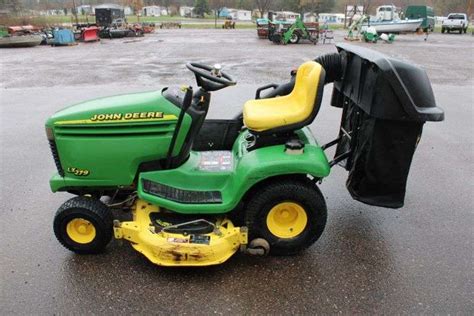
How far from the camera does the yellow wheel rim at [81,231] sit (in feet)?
9.73

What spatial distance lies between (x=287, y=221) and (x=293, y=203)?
0.18 meters

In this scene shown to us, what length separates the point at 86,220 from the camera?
2.93 m

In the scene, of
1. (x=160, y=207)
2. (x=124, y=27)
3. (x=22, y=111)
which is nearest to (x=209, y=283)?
(x=160, y=207)

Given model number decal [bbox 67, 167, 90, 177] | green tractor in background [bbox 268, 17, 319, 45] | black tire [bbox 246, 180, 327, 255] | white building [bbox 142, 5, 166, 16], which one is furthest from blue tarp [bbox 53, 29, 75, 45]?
white building [bbox 142, 5, 166, 16]

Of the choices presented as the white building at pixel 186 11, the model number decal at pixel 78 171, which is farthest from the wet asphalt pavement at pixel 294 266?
the white building at pixel 186 11

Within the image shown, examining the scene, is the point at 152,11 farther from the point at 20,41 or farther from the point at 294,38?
the point at 294,38

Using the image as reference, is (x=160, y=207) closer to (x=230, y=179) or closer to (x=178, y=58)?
(x=230, y=179)

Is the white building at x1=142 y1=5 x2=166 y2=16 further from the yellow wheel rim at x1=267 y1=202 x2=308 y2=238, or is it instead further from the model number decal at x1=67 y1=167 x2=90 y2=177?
the yellow wheel rim at x1=267 y1=202 x2=308 y2=238

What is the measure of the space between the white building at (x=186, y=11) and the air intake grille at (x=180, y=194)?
7929 cm

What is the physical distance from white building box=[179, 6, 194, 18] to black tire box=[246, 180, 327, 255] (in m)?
79.4

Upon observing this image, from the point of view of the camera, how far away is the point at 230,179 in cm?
305

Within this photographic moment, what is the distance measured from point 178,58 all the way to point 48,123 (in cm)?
1255

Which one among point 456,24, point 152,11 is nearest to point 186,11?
point 152,11

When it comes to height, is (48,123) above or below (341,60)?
below
